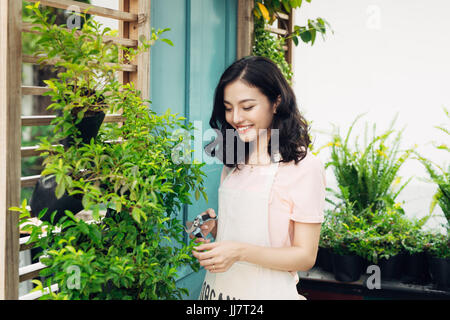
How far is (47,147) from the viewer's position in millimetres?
1060

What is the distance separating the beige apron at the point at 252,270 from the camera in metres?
1.40

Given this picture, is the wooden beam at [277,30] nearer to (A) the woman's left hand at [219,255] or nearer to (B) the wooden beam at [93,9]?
(B) the wooden beam at [93,9]

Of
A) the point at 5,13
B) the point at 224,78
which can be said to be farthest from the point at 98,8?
the point at 224,78

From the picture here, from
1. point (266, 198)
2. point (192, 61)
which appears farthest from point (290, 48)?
point (266, 198)

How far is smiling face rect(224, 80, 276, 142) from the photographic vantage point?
55.4 inches

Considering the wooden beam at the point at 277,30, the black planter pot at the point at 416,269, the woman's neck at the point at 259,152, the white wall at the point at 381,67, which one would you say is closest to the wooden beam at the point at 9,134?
the woman's neck at the point at 259,152

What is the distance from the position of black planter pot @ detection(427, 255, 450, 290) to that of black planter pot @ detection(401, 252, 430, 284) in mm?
91

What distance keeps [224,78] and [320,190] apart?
19.2 inches

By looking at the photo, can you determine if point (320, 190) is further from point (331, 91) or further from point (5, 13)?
point (331, 91)

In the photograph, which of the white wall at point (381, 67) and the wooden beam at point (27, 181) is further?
the white wall at point (381, 67)

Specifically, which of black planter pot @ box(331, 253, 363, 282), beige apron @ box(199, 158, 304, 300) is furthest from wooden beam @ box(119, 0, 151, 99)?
black planter pot @ box(331, 253, 363, 282)

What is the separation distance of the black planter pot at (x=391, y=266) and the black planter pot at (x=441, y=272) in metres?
0.19

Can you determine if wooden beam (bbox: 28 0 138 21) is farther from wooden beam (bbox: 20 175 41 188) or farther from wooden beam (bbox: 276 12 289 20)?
wooden beam (bbox: 276 12 289 20)

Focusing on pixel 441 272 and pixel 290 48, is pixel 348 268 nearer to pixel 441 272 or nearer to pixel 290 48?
pixel 441 272
